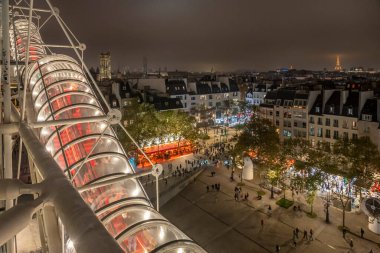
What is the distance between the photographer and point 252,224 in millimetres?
30000

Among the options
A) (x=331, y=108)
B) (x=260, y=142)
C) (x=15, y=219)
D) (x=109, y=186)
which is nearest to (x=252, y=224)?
(x=260, y=142)

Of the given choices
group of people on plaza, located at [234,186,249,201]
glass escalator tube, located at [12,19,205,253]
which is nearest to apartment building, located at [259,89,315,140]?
group of people on plaza, located at [234,186,249,201]

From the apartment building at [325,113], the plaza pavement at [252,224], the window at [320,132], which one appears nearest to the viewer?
the plaza pavement at [252,224]

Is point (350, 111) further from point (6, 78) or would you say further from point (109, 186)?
point (6, 78)

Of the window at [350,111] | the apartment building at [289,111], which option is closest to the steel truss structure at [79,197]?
the window at [350,111]

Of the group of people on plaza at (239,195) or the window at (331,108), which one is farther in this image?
the window at (331,108)

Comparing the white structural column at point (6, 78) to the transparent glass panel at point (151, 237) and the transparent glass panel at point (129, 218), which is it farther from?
the transparent glass panel at point (151, 237)

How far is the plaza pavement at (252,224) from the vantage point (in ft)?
86.7

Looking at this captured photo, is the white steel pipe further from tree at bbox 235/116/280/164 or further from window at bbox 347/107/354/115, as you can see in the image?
window at bbox 347/107/354/115

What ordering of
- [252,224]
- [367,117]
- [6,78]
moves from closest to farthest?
[6,78] → [252,224] → [367,117]

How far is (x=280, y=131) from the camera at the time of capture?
58.1 metres

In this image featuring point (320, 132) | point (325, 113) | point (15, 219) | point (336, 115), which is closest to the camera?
point (15, 219)

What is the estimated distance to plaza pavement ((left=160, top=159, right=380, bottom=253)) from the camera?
26.4 metres

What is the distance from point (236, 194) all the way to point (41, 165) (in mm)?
32784
